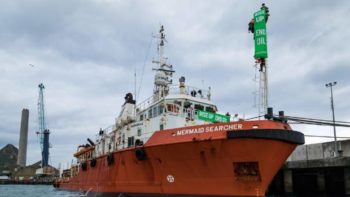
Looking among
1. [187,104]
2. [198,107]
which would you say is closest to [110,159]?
[187,104]

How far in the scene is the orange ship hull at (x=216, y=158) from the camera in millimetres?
13711

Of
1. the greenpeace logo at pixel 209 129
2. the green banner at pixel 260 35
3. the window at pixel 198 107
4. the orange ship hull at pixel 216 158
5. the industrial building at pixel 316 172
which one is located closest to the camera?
the orange ship hull at pixel 216 158

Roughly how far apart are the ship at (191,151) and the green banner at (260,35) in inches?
105

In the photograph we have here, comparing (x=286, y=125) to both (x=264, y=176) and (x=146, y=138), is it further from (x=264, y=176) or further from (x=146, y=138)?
(x=146, y=138)

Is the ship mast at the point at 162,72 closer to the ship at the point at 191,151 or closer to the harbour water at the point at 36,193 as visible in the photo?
the ship at the point at 191,151

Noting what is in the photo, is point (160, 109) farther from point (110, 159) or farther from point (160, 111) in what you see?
point (110, 159)

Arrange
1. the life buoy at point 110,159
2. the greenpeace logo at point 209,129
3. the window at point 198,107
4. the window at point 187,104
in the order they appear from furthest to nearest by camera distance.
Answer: the life buoy at point 110,159 → the window at point 198,107 → the window at point 187,104 → the greenpeace logo at point 209,129

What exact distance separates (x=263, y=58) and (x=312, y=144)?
10857mm

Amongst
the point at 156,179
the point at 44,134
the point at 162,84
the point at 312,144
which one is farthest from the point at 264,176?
the point at 44,134

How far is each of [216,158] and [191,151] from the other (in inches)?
41.3

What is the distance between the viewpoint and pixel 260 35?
627 inches

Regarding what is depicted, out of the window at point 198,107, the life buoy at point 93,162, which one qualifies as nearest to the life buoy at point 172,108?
the window at point 198,107

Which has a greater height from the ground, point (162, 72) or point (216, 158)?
point (162, 72)

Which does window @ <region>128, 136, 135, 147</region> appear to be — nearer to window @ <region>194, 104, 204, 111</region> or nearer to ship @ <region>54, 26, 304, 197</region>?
ship @ <region>54, 26, 304, 197</region>
